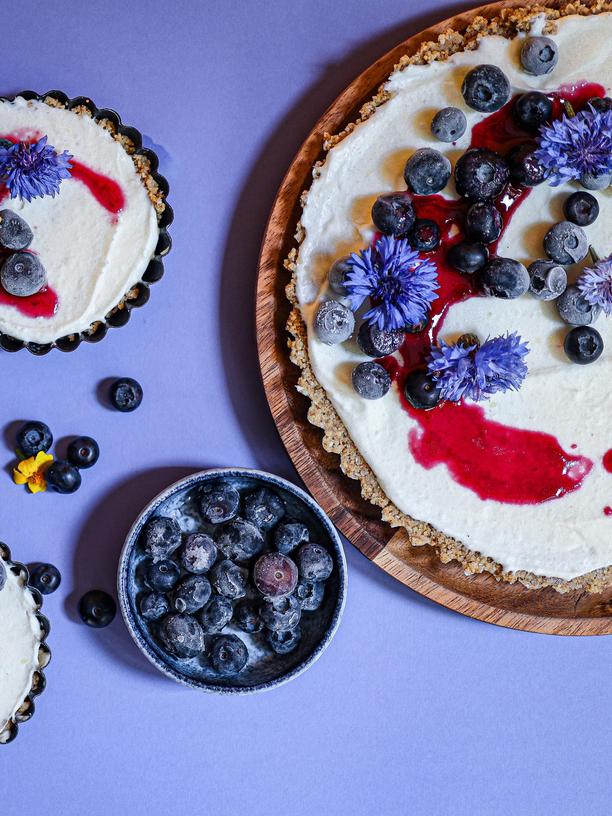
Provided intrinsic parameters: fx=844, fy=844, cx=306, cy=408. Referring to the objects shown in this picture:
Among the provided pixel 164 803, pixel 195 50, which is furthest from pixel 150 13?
pixel 164 803

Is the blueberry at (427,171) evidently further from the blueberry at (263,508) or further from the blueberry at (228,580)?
the blueberry at (228,580)

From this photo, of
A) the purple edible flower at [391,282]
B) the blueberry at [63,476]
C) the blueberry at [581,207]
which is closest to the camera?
the purple edible flower at [391,282]

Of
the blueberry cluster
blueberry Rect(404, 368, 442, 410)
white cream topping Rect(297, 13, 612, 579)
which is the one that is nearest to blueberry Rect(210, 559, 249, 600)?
the blueberry cluster

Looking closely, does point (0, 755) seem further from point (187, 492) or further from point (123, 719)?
point (187, 492)

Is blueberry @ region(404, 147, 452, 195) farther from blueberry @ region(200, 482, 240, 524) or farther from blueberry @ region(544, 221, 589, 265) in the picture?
blueberry @ region(200, 482, 240, 524)

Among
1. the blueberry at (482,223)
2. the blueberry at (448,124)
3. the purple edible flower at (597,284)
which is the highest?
the blueberry at (448,124)

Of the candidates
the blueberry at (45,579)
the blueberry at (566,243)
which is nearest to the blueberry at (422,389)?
the blueberry at (566,243)

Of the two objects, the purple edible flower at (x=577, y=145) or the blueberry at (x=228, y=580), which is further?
the blueberry at (x=228, y=580)
